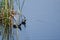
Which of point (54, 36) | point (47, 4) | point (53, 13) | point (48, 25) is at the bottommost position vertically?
point (54, 36)

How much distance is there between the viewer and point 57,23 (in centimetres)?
196

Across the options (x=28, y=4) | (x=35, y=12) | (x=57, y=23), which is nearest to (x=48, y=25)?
(x=57, y=23)

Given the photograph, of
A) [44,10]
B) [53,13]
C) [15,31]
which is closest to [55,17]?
[53,13]

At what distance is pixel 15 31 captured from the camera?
58.2 inches

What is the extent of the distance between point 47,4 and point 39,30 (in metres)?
0.37

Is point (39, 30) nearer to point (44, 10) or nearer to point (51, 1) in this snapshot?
point (44, 10)

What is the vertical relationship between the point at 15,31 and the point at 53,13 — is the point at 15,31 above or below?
below

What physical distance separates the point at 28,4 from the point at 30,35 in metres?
0.41

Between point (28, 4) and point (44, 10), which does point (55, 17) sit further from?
→ point (28, 4)

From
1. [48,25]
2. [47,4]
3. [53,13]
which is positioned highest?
[47,4]

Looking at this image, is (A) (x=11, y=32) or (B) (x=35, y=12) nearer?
(A) (x=11, y=32)

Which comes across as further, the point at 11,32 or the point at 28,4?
the point at 28,4

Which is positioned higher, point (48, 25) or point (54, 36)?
point (48, 25)

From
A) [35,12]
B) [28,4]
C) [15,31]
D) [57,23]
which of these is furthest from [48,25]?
[15,31]
